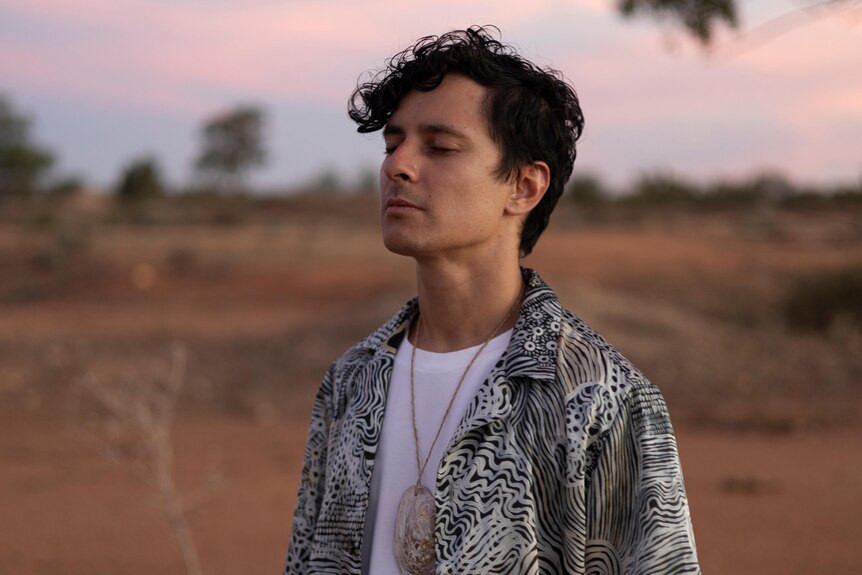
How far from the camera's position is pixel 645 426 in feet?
6.13

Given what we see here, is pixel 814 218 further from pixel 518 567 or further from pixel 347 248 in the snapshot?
pixel 518 567

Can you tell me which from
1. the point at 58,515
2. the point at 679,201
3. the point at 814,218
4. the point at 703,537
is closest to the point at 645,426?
Result: the point at 703,537

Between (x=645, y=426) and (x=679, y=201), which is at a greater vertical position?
(x=679, y=201)

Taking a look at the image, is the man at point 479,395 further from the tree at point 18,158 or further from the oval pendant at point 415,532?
the tree at point 18,158

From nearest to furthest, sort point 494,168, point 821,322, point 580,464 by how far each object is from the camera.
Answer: point 580,464
point 494,168
point 821,322

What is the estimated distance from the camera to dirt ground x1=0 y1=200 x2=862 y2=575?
25.3 ft

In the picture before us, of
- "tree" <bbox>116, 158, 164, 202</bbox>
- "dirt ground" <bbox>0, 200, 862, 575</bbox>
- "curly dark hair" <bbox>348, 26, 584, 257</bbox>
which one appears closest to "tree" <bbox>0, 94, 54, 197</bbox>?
"tree" <bbox>116, 158, 164, 202</bbox>

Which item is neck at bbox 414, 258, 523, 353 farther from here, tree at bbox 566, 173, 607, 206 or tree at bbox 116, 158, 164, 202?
tree at bbox 116, 158, 164, 202

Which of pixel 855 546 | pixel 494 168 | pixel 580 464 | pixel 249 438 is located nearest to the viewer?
pixel 580 464

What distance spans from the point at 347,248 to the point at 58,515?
21.2 meters

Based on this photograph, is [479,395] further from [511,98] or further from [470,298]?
[511,98]

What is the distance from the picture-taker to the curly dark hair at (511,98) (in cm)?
217

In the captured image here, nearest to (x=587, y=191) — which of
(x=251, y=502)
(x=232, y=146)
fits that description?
(x=232, y=146)

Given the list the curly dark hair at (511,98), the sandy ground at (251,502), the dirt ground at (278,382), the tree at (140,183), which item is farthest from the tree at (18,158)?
the curly dark hair at (511,98)
